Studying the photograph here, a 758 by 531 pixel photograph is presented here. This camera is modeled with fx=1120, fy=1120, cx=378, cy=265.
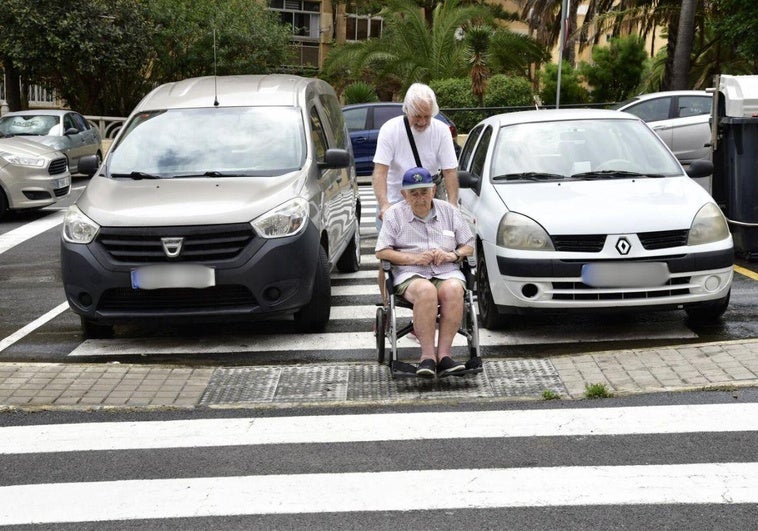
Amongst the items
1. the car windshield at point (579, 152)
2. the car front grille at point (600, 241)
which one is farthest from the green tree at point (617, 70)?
the car front grille at point (600, 241)

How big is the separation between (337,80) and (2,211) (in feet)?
92.3

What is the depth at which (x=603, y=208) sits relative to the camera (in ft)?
26.0

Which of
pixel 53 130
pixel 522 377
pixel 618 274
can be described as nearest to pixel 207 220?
pixel 522 377

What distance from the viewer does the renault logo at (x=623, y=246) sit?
7.70m

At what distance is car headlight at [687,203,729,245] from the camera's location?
25.8 feet

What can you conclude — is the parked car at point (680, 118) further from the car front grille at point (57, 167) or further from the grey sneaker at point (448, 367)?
the grey sneaker at point (448, 367)

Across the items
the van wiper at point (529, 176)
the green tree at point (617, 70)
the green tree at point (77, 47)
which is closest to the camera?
the van wiper at point (529, 176)

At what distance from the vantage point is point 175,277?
770 centimetres

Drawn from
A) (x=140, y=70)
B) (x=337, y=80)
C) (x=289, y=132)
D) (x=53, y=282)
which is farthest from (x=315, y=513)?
(x=337, y=80)

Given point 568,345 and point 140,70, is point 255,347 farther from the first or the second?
point 140,70

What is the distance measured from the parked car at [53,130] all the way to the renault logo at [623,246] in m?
16.3

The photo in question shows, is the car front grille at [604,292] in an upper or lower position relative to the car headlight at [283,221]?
lower

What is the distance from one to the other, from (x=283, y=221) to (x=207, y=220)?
1.77 ft

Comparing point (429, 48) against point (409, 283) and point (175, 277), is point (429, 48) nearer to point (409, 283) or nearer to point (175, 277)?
point (175, 277)
